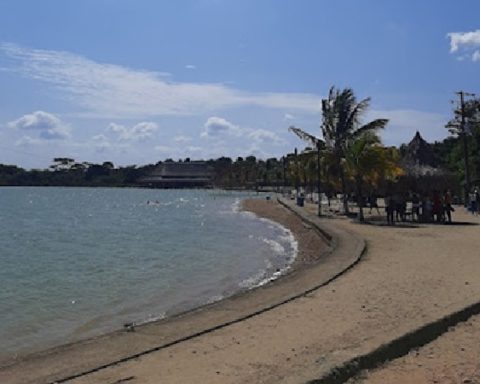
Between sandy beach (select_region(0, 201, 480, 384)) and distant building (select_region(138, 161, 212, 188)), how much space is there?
14762 cm

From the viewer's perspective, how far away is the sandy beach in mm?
5914

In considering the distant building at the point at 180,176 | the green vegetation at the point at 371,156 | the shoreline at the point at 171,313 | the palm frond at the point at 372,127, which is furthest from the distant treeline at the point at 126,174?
the shoreline at the point at 171,313

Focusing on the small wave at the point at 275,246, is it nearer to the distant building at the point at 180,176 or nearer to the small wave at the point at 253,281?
the small wave at the point at 253,281

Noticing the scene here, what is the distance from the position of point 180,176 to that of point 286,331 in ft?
508

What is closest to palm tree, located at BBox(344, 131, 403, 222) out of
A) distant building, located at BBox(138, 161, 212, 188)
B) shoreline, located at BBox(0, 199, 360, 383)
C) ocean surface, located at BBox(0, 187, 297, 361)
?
ocean surface, located at BBox(0, 187, 297, 361)

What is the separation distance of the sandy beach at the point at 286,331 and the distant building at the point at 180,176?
148 meters

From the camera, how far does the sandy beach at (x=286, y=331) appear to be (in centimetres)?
591

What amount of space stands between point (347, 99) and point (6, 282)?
20012 mm

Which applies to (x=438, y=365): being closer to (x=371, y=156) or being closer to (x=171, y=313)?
(x=171, y=313)

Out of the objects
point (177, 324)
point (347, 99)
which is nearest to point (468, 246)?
point (177, 324)

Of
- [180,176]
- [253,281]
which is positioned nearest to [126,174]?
[180,176]

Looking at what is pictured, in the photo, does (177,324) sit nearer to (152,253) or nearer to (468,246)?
(468,246)

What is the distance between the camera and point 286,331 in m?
7.50

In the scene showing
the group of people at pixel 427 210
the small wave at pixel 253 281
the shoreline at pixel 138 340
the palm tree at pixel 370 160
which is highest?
the palm tree at pixel 370 160
